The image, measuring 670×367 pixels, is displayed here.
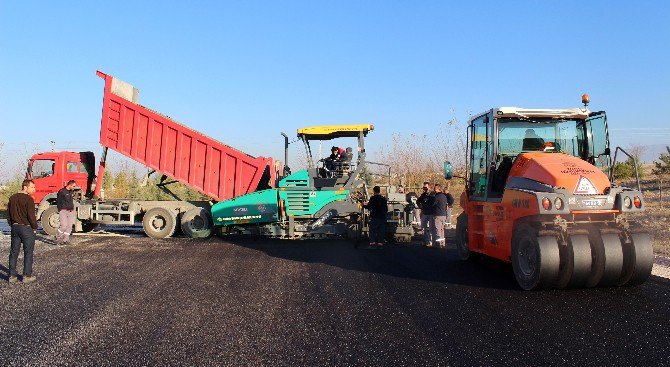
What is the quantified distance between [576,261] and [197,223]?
9932 millimetres

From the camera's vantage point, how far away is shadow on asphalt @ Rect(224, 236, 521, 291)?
7.66 metres

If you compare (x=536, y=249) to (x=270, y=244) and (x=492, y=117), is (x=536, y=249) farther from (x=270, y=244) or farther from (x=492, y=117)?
(x=270, y=244)

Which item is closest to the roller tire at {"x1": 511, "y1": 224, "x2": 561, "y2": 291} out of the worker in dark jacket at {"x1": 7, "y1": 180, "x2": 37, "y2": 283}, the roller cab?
the roller cab

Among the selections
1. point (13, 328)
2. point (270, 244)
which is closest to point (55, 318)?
point (13, 328)

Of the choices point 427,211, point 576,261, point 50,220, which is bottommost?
point 576,261

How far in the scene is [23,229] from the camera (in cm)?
750

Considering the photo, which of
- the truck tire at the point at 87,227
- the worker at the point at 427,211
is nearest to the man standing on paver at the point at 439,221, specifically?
the worker at the point at 427,211

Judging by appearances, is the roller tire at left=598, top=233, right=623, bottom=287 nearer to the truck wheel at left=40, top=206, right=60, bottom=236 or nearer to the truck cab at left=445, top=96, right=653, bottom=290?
the truck cab at left=445, top=96, right=653, bottom=290

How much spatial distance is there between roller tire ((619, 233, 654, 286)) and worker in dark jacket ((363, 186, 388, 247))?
5.45m

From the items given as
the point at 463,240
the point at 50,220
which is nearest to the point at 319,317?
the point at 463,240

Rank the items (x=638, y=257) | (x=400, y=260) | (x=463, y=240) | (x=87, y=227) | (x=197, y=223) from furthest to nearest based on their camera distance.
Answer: (x=87, y=227)
(x=197, y=223)
(x=400, y=260)
(x=463, y=240)
(x=638, y=257)

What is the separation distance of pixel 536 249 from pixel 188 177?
378 inches

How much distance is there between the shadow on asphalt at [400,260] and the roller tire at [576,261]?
28.2 inches

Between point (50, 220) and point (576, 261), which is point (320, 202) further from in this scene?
point (50, 220)
